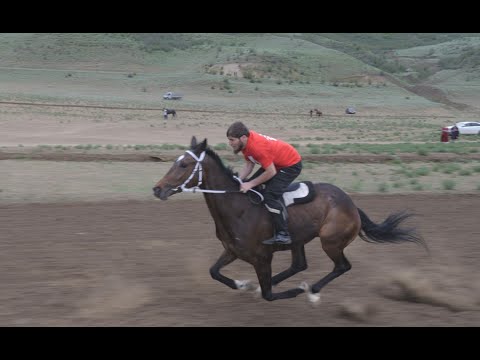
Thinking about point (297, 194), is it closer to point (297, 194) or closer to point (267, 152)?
point (297, 194)

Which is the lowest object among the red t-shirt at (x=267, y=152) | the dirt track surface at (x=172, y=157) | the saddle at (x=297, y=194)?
the dirt track surface at (x=172, y=157)

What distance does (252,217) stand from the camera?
26.3 feet

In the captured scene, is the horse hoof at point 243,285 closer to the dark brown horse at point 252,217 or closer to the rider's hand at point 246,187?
A: the dark brown horse at point 252,217

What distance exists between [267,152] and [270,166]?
19 cm

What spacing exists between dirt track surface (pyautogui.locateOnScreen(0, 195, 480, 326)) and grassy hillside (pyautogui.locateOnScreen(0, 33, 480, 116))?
4868cm

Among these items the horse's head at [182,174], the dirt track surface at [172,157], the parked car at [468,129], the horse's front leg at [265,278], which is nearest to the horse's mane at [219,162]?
the horse's head at [182,174]

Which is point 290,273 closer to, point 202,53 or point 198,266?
point 198,266

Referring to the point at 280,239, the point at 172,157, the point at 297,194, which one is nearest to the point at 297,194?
the point at 297,194

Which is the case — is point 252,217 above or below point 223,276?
above

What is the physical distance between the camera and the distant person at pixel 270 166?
7.77 metres

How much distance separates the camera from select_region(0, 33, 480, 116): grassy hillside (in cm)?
7262

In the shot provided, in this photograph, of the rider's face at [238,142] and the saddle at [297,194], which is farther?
the saddle at [297,194]

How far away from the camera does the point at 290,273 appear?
8.79 metres

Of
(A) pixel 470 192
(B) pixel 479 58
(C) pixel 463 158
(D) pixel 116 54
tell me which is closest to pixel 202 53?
(D) pixel 116 54
